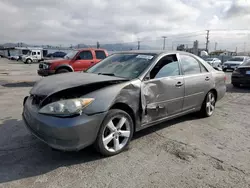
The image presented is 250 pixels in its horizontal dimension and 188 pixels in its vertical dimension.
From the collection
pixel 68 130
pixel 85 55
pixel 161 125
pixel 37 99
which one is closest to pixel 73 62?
pixel 85 55

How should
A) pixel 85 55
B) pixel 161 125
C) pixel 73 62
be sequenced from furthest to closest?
pixel 85 55, pixel 73 62, pixel 161 125

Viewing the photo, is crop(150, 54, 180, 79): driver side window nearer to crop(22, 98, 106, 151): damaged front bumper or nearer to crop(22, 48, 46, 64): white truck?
crop(22, 98, 106, 151): damaged front bumper

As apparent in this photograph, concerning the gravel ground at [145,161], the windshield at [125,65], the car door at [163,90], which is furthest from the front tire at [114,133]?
the windshield at [125,65]

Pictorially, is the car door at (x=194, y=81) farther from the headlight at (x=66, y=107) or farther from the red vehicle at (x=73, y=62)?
the red vehicle at (x=73, y=62)

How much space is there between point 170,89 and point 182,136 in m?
0.91

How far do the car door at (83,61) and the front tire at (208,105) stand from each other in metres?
6.76

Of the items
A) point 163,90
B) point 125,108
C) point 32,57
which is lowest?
point 125,108

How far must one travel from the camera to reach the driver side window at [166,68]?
3881 millimetres

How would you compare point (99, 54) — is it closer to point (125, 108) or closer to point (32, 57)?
point (125, 108)

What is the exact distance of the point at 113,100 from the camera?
123 inches

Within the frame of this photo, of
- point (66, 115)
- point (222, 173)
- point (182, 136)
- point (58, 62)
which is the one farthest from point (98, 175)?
point (58, 62)

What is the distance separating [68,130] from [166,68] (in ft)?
7.30

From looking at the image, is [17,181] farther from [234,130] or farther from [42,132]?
[234,130]

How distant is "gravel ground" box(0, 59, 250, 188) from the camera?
2686 millimetres
